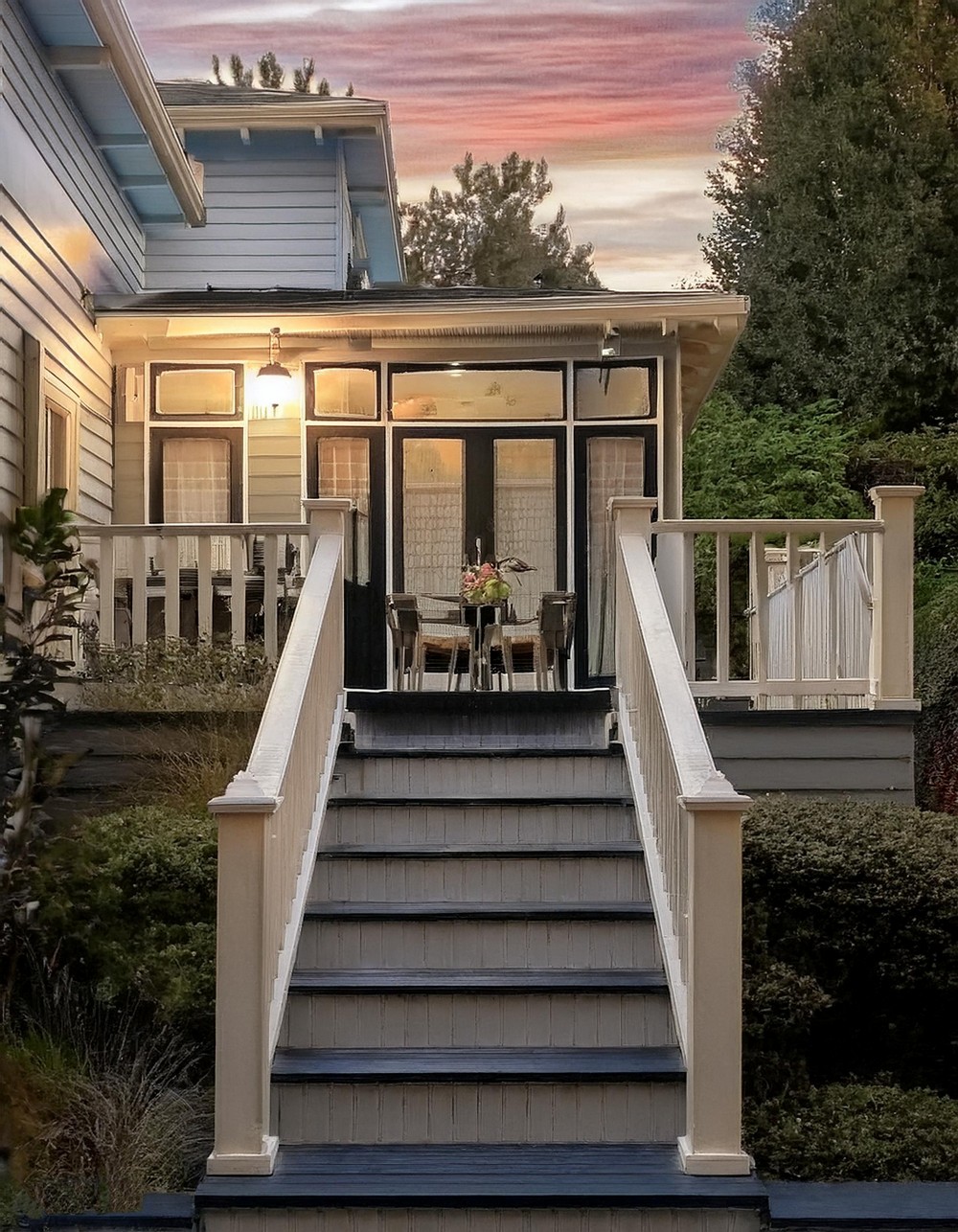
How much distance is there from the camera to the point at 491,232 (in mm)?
35188

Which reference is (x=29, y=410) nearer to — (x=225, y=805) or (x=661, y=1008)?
(x=225, y=805)

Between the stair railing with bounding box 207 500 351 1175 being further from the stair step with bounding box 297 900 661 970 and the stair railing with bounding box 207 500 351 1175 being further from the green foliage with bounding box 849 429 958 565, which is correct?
the green foliage with bounding box 849 429 958 565

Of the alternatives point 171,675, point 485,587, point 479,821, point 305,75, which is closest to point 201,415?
point 485,587

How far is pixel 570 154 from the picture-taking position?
115ft

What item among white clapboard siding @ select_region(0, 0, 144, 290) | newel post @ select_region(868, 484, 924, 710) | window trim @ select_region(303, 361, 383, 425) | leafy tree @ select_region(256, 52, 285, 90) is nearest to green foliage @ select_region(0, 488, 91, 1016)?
white clapboard siding @ select_region(0, 0, 144, 290)

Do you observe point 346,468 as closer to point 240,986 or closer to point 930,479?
point 240,986

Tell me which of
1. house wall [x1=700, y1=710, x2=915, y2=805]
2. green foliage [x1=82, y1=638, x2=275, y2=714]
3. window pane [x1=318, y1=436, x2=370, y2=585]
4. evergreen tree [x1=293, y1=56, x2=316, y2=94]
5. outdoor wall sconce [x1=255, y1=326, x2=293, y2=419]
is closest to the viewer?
house wall [x1=700, y1=710, x2=915, y2=805]

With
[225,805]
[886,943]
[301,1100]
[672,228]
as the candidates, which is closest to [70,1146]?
[301,1100]

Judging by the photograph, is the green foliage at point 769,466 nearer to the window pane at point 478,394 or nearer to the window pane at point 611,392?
the window pane at point 611,392

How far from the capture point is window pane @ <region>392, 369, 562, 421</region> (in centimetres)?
1102

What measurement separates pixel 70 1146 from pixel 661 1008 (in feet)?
6.92

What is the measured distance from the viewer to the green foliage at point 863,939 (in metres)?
6.16

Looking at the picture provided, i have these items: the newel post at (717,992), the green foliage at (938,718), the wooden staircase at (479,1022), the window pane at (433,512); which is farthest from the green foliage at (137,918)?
the window pane at (433,512)

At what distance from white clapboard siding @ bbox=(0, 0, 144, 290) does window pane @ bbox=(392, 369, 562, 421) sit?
234 centimetres
